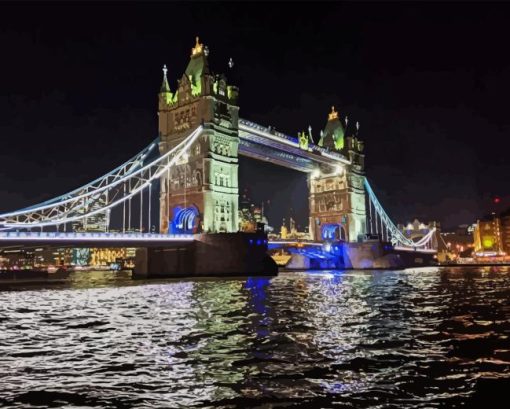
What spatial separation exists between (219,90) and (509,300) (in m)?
52.0

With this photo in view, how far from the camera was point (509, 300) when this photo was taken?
2656 cm

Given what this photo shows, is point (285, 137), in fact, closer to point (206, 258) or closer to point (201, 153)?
point (201, 153)

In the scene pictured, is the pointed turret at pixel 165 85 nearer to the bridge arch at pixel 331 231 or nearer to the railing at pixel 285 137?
the railing at pixel 285 137

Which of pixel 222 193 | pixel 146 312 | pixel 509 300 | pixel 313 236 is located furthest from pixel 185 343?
pixel 313 236

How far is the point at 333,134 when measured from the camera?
11412 cm

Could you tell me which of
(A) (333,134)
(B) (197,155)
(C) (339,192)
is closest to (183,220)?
(B) (197,155)

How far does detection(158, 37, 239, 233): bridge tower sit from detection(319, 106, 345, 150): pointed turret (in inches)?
1795

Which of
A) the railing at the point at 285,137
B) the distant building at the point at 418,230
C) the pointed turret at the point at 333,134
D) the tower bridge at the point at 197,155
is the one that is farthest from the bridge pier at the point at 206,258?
the distant building at the point at 418,230

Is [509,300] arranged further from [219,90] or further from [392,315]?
[219,90]

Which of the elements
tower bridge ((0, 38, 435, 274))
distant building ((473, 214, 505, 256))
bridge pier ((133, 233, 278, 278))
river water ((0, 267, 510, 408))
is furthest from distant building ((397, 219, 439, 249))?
river water ((0, 267, 510, 408))

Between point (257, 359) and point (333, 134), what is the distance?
106 metres

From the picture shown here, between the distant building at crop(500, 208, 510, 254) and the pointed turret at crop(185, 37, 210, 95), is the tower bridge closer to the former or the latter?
the pointed turret at crop(185, 37, 210, 95)

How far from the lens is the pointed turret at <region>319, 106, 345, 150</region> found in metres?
113

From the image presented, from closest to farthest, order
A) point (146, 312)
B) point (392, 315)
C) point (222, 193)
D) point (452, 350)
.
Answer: point (452, 350) < point (392, 315) < point (146, 312) < point (222, 193)
